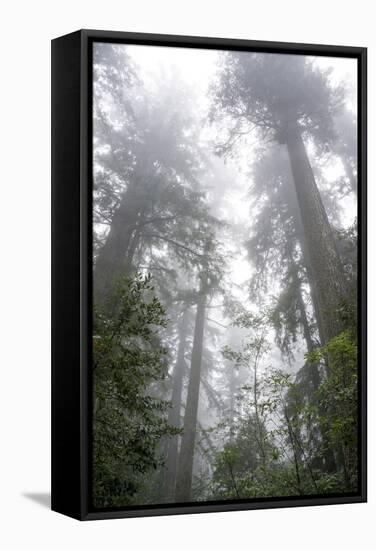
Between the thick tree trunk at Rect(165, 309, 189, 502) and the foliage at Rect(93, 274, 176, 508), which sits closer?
the foliage at Rect(93, 274, 176, 508)

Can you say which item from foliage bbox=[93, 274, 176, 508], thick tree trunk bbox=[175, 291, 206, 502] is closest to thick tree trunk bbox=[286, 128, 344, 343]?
thick tree trunk bbox=[175, 291, 206, 502]

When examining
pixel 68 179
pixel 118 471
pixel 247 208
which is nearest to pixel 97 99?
pixel 68 179

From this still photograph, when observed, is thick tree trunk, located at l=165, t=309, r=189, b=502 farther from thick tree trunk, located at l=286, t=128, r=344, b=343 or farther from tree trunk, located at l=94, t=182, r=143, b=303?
thick tree trunk, located at l=286, t=128, r=344, b=343

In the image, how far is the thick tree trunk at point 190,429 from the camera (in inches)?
383

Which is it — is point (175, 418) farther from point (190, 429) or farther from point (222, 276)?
point (222, 276)

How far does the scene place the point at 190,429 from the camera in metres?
9.77

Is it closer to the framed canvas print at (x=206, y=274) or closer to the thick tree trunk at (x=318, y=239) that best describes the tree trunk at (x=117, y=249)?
the framed canvas print at (x=206, y=274)

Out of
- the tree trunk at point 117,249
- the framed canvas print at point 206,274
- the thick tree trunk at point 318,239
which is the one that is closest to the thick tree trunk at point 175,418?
the framed canvas print at point 206,274

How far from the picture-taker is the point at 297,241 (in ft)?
33.9

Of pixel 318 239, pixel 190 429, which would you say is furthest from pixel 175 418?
pixel 318 239

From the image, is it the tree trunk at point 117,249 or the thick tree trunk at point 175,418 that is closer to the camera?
the tree trunk at point 117,249

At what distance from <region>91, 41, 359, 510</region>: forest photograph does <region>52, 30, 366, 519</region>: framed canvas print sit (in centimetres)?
1

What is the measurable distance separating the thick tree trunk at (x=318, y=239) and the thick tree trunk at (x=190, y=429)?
128 centimetres

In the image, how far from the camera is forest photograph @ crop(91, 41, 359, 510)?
9555mm
